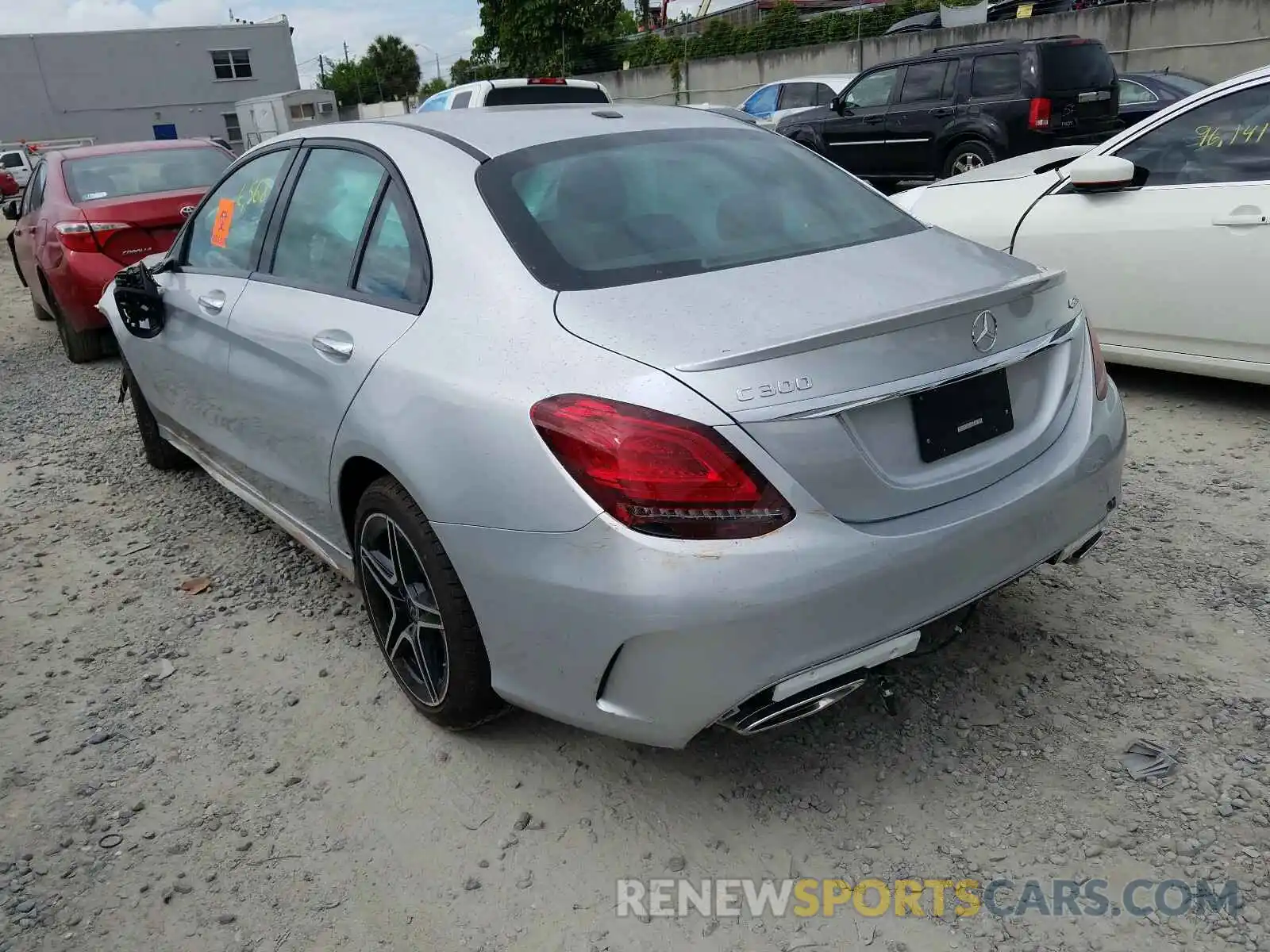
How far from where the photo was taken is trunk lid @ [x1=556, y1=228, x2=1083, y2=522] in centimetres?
→ 202

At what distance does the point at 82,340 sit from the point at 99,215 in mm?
1131

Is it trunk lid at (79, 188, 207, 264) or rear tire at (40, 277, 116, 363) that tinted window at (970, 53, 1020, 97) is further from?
rear tire at (40, 277, 116, 363)

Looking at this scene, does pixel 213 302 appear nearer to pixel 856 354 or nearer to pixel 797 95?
pixel 856 354

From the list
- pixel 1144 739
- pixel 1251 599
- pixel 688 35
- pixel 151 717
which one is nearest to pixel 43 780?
pixel 151 717

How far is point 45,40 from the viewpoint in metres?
43.8

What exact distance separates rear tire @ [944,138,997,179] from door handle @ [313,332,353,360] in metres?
9.03

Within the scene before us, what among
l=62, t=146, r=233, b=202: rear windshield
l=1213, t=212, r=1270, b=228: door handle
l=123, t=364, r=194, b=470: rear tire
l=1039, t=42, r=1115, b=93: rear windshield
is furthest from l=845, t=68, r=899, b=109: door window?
l=123, t=364, r=194, b=470: rear tire

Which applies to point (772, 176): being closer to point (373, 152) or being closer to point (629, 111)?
point (629, 111)

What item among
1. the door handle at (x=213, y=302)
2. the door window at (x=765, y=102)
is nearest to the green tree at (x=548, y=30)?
the door window at (x=765, y=102)

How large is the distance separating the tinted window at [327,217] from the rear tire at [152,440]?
6.09ft

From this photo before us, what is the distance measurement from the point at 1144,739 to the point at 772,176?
6.04ft

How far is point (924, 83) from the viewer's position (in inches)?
435

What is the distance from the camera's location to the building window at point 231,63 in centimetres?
4834

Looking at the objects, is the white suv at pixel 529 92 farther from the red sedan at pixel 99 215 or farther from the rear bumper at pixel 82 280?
the rear bumper at pixel 82 280
